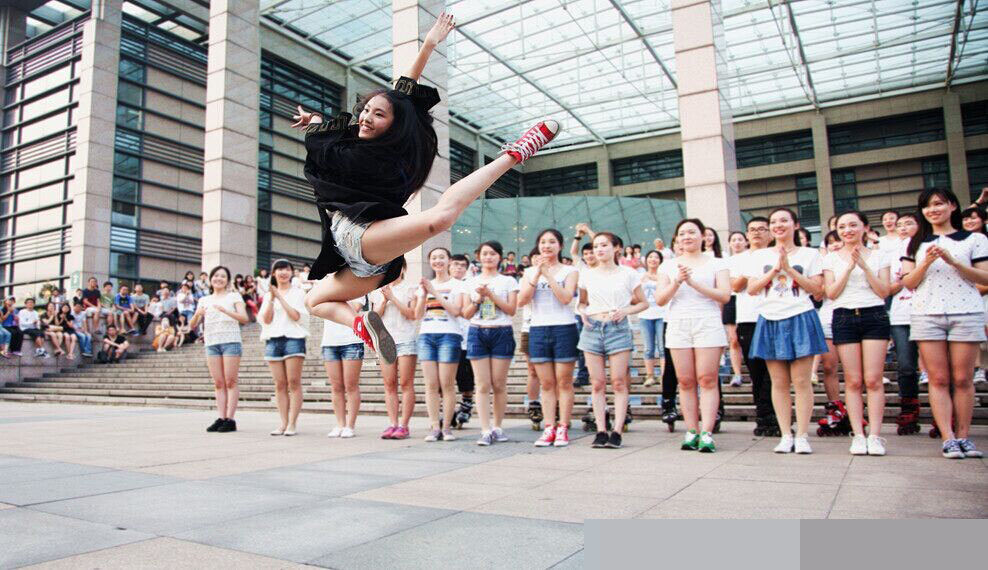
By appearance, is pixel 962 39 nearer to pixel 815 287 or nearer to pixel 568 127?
pixel 568 127

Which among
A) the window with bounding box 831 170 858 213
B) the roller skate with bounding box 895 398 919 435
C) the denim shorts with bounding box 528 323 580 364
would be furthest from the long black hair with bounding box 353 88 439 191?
the window with bounding box 831 170 858 213

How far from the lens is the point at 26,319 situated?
643 inches

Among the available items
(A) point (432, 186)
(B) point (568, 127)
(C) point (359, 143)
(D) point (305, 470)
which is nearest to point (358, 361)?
(D) point (305, 470)

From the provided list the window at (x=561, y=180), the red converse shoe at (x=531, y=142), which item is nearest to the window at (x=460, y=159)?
the window at (x=561, y=180)

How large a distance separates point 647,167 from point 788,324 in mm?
33121

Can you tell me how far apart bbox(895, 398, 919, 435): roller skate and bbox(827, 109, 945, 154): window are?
31.3 metres

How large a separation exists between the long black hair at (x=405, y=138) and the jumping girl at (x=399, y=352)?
3340 mm

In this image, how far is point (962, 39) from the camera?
26750mm

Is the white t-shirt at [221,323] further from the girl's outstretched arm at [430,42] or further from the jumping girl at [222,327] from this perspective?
the girl's outstretched arm at [430,42]

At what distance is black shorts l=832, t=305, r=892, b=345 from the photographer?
5461 millimetres

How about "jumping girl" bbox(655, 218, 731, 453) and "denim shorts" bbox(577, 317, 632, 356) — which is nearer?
"jumping girl" bbox(655, 218, 731, 453)

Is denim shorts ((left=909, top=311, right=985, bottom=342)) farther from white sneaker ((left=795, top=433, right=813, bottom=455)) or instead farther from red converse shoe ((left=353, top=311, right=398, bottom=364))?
red converse shoe ((left=353, top=311, right=398, bottom=364))

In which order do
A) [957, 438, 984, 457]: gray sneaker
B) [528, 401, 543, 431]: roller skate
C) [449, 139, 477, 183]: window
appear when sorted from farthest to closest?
[449, 139, 477, 183]: window
[528, 401, 543, 431]: roller skate
[957, 438, 984, 457]: gray sneaker

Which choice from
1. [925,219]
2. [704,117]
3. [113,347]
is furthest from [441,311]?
[113,347]
